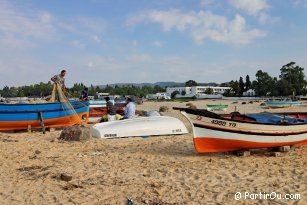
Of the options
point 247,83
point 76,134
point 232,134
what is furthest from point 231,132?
point 247,83

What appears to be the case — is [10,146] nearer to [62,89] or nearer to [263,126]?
[62,89]

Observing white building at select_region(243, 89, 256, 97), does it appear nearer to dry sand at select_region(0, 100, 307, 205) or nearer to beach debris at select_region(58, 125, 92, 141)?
beach debris at select_region(58, 125, 92, 141)

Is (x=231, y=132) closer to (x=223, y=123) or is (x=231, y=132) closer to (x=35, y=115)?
(x=223, y=123)

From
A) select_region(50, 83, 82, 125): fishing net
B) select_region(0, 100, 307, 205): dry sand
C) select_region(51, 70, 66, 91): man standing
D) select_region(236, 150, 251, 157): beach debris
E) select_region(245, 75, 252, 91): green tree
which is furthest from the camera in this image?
select_region(245, 75, 252, 91): green tree

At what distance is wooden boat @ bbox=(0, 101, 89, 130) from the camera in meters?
15.5

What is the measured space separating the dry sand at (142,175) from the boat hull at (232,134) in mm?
318

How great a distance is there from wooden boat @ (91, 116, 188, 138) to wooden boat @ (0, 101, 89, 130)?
3893 millimetres

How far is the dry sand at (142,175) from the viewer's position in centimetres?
607

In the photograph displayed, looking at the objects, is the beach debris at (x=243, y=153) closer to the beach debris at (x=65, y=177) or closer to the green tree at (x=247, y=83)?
the beach debris at (x=65, y=177)

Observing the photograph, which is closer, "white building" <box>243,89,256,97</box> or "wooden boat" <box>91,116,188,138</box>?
"wooden boat" <box>91,116,188,138</box>

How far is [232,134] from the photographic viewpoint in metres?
8.91

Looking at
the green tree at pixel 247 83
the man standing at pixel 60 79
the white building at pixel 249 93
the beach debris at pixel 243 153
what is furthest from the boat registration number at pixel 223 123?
the green tree at pixel 247 83

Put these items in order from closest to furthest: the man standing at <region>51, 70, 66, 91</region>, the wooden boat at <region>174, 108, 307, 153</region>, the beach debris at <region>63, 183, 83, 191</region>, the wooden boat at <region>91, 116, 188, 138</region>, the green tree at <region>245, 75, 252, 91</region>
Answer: the beach debris at <region>63, 183, 83, 191</region> → the wooden boat at <region>174, 108, 307, 153</region> → the wooden boat at <region>91, 116, 188, 138</region> → the man standing at <region>51, 70, 66, 91</region> → the green tree at <region>245, 75, 252, 91</region>

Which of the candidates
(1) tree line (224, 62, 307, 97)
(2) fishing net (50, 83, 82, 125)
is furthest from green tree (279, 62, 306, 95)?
(2) fishing net (50, 83, 82, 125)
